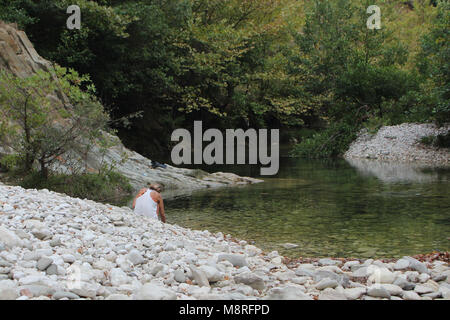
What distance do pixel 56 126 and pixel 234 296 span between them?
425 inches

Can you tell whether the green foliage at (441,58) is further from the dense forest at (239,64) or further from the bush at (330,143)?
the bush at (330,143)

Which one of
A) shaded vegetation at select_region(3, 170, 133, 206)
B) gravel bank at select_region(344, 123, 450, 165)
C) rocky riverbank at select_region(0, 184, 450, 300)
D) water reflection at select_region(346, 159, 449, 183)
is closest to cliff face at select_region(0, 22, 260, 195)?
shaded vegetation at select_region(3, 170, 133, 206)

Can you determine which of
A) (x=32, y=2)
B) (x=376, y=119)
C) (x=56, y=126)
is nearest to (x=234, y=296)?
(x=56, y=126)

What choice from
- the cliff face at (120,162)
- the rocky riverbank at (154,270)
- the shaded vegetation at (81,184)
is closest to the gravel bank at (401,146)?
the cliff face at (120,162)

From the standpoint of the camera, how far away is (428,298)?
519 cm

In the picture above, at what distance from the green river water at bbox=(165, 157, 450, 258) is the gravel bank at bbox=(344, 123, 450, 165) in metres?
5.73

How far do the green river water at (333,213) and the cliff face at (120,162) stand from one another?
1.32 m

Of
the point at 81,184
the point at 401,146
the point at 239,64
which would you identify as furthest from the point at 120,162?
the point at 239,64

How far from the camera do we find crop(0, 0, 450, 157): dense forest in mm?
23625

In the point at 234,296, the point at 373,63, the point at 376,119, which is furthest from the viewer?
the point at 373,63

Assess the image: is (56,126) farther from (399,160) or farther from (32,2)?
(399,160)

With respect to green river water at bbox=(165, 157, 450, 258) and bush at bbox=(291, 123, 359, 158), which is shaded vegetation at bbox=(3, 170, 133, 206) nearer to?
green river water at bbox=(165, 157, 450, 258)

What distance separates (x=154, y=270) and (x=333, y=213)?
689cm

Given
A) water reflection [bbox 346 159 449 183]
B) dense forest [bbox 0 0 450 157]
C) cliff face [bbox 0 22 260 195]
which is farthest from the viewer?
dense forest [bbox 0 0 450 157]
